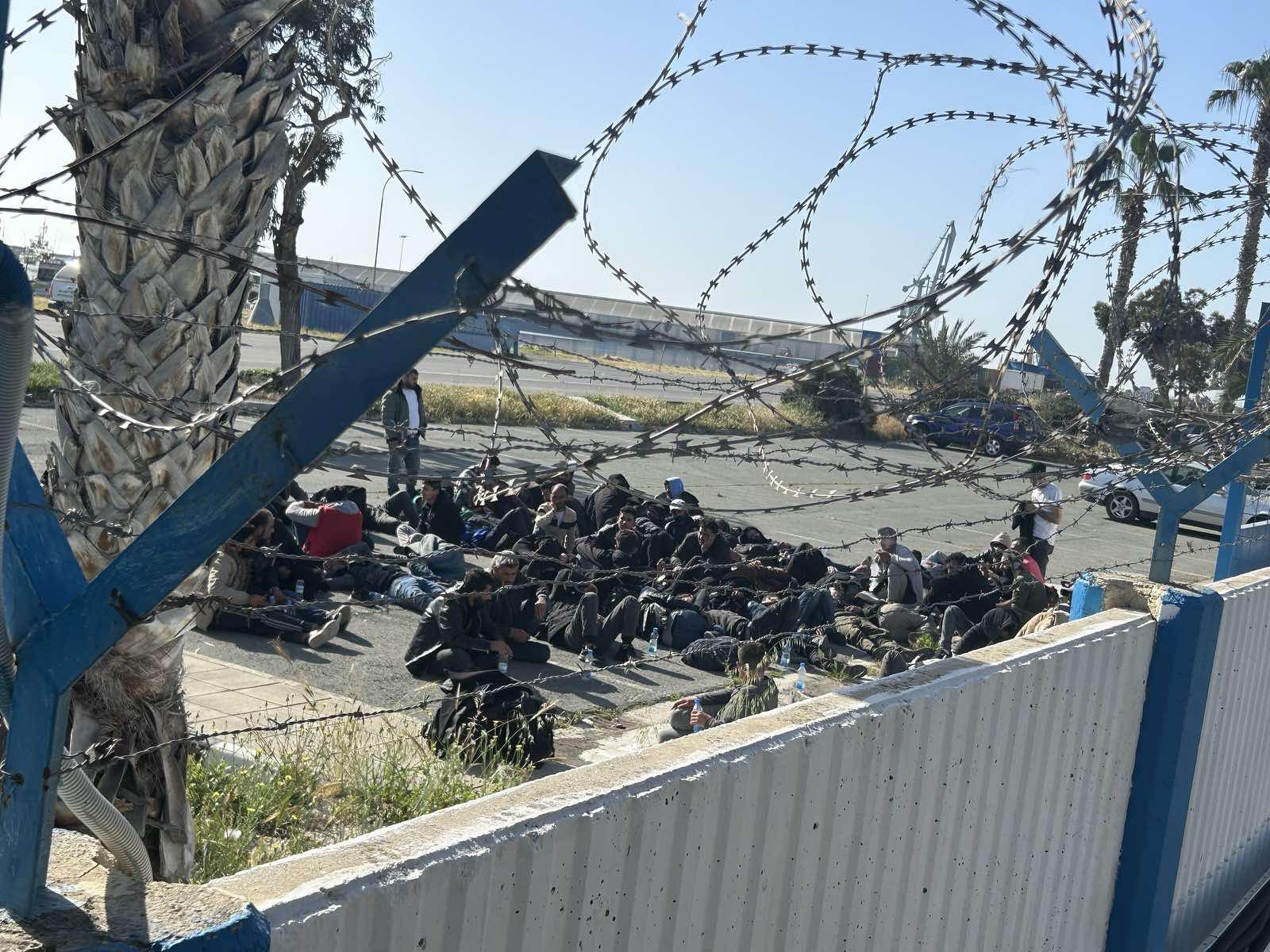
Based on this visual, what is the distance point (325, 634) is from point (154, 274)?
6.79 m

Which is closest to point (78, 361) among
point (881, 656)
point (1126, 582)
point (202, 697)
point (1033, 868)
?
point (1033, 868)

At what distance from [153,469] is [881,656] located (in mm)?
8898

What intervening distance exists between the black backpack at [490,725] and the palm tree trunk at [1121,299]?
10.5ft

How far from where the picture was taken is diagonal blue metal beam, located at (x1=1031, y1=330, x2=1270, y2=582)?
218 inches

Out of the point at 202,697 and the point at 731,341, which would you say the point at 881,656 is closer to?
the point at 202,697

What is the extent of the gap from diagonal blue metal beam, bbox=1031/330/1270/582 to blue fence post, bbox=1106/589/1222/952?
2.24 feet

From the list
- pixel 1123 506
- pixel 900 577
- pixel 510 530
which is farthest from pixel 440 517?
pixel 1123 506

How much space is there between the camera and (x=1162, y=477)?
6.45m

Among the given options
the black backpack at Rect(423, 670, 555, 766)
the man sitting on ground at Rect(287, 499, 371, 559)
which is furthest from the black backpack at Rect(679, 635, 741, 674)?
the man sitting on ground at Rect(287, 499, 371, 559)

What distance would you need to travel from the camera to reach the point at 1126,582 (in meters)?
5.27

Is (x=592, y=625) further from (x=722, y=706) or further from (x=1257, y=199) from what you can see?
(x=1257, y=199)

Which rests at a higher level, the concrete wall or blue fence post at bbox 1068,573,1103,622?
blue fence post at bbox 1068,573,1103,622

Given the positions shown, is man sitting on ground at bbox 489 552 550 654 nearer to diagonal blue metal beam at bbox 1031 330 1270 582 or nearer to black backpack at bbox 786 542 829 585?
black backpack at bbox 786 542 829 585

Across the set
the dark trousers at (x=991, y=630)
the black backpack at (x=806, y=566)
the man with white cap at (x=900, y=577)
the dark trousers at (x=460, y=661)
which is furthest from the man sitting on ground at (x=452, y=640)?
the black backpack at (x=806, y=566)
